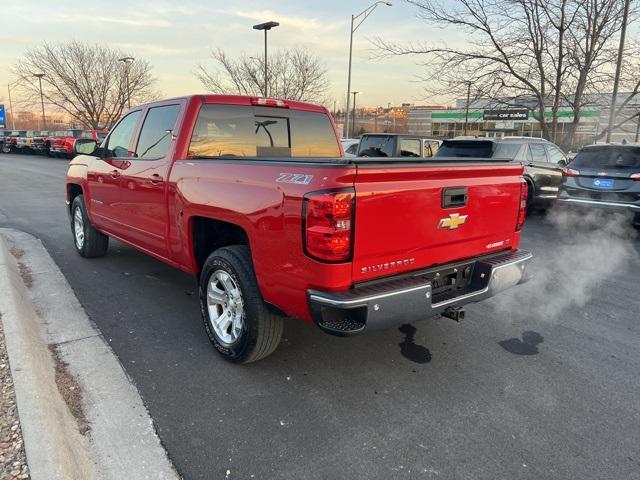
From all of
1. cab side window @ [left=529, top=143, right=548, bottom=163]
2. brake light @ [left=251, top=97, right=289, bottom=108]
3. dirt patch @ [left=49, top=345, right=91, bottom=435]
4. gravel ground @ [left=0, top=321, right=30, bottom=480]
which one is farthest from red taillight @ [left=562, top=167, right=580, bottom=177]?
gravel ground @ [left=0, top=321, right=30, bottom=480]

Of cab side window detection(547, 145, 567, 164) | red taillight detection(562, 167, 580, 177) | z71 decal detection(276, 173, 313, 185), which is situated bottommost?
red taillight detection(562, 167, 580, 177)

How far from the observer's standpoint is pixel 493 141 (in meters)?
9.92

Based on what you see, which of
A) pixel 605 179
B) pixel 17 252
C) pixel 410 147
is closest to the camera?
pixel 17 252

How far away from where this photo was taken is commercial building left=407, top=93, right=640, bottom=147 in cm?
2195

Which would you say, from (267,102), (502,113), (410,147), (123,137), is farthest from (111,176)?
(502,113)

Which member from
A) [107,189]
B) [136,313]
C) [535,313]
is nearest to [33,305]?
[136,313]

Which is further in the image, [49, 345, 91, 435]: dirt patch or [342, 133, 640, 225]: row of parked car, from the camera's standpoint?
[342, 133, 640, 225]: row of parked car

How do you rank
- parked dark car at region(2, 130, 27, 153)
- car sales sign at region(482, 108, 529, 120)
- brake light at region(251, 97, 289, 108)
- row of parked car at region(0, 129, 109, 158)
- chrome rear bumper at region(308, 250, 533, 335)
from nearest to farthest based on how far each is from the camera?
chrome rear bumper at region(308, 250, 533, 335) < brake light at region(251, 97, 289, 108) < car sales sign at region(482, 108, 529, 120) < row of parked car at region(0, 129, 109, 158) < parked dark car at region(2, 130, 27, 153)

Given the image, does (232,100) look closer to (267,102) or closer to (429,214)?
(267,102)

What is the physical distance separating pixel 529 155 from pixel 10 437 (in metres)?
10.7

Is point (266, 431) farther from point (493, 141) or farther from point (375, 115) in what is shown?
point (375, 115)

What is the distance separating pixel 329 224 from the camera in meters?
2.59

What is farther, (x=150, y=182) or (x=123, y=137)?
(x=123, y=137)

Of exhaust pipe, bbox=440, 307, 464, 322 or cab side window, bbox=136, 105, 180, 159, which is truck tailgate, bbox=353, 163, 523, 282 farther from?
cab side window, bbox=136, 105, 180, 159
